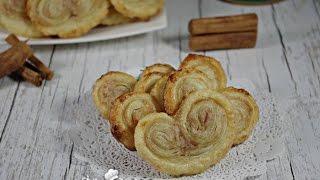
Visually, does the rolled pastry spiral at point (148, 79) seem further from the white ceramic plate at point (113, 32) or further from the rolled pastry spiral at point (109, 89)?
the white ceramic plate at point (113, 32)

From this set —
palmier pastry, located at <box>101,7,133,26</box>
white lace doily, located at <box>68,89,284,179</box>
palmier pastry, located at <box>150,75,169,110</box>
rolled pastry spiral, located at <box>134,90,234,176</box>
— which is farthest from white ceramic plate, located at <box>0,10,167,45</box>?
rolled pastry spiral, located at <box>134,90,234,176</box>

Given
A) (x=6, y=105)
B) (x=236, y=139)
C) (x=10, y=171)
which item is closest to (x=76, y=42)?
(x=6, y=105)

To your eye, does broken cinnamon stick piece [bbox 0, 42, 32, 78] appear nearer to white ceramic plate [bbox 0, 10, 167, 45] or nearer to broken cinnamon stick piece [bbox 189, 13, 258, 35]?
white ceramic plate [bbox 0, 10, 167, 45]

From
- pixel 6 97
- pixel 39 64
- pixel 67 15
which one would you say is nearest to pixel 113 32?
pixel 67 15

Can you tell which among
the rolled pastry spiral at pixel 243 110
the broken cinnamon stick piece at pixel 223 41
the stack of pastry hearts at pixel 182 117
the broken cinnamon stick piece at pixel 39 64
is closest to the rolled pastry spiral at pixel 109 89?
the stack of pastry hearts at pixel 182 117

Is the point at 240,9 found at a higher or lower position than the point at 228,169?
lower

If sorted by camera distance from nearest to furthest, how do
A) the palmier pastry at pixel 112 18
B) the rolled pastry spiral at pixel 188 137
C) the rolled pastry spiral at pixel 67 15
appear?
the rolled pastry spiral at pixel 188 137 < the rolled pastry spiral at pixel 67 15 < the palmier pastry at pixel 112 18

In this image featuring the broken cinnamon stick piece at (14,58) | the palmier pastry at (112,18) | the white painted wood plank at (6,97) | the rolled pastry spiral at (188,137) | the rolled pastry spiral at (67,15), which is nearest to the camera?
the rolled pastry spiral at (188,137)

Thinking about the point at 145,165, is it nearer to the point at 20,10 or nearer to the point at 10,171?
the point at 10,171
